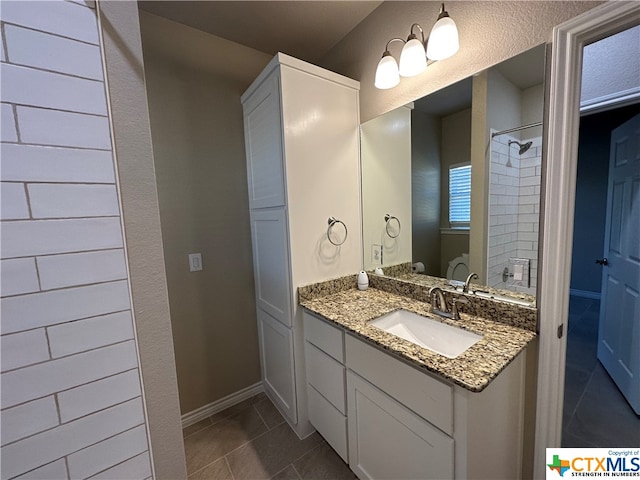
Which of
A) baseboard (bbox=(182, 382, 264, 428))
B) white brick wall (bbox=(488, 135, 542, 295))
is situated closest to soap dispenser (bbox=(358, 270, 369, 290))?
white brick wall (bbox=(488, 135, 542, 295))

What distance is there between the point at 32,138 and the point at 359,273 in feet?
5.16

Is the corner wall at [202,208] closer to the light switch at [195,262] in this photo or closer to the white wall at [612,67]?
the light switch at [195,262]

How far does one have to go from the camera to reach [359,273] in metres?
1.77

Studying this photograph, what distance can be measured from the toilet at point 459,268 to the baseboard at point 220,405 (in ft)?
Answer: 5.60

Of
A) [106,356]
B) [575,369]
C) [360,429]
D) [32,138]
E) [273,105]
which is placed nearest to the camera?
[32,138]

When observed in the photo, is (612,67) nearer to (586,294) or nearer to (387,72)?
(387,72)

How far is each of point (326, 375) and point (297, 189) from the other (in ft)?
3.42

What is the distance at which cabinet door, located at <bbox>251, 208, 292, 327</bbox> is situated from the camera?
1561 mm

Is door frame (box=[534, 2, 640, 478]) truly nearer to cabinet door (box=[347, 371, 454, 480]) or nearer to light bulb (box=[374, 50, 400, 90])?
cabinet door (box=[347, 371, 454, 480])

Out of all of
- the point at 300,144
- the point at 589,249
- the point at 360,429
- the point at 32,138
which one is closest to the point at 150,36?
the point at 300,144

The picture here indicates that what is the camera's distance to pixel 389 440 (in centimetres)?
108

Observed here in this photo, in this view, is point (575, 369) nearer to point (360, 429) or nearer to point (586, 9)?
point (360, 429)

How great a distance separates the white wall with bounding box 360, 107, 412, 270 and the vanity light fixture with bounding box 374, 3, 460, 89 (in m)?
0.22

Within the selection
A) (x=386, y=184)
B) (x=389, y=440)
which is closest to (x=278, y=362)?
(x=389, y=440)
